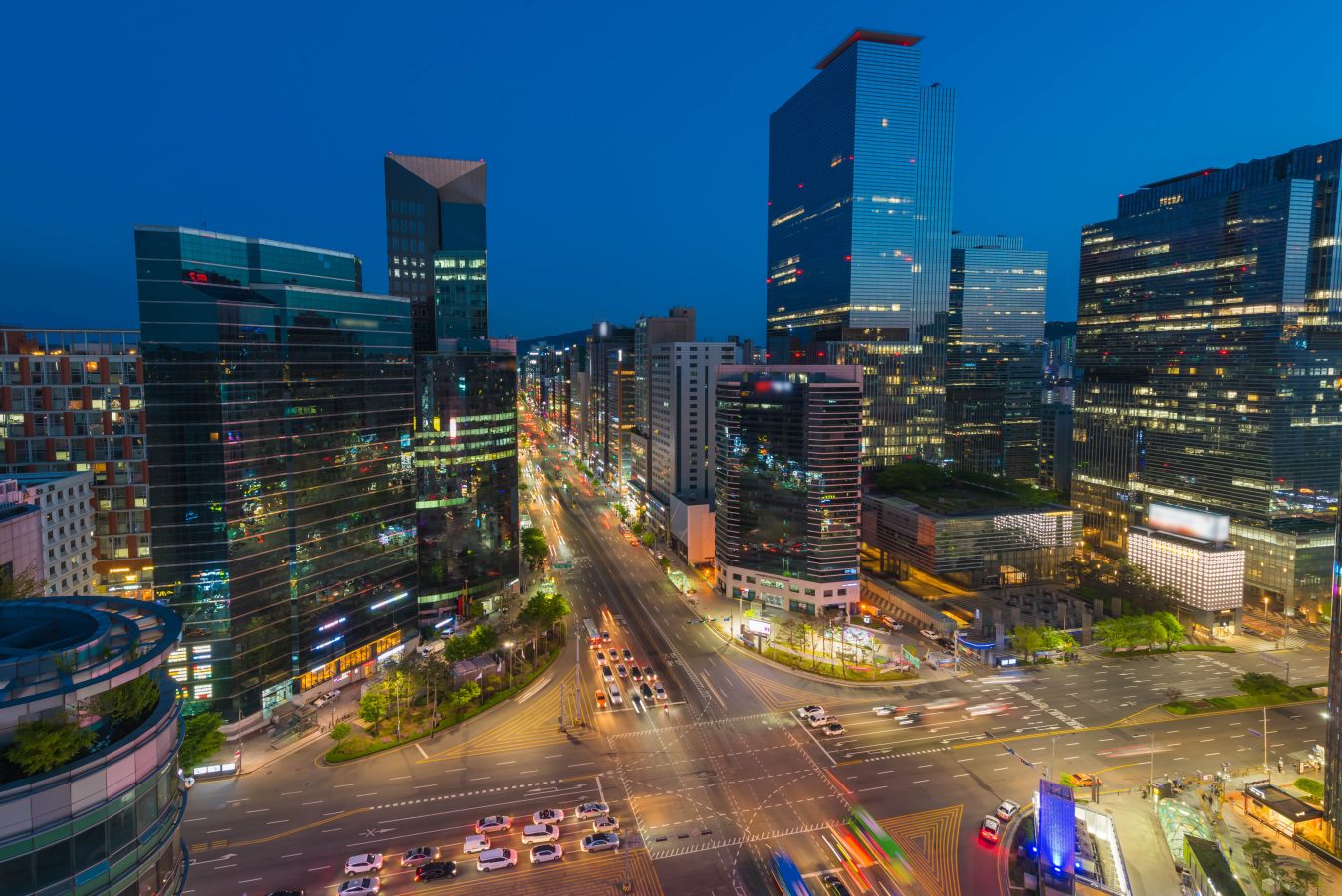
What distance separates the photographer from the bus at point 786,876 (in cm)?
4797

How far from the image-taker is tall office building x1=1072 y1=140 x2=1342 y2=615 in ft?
371

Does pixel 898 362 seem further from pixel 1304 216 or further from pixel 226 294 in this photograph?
pixel 226 294

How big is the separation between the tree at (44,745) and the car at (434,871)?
106 ft

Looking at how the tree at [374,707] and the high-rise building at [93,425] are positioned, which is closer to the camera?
the tree at [374,707]

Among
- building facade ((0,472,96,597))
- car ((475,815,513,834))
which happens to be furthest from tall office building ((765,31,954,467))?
building facade ((0,472,96,597))

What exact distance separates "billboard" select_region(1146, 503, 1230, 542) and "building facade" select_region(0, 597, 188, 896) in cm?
12493

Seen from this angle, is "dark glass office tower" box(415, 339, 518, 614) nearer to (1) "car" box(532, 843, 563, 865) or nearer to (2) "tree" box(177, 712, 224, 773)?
(2) "tree" box(177, 712, 224, 773)

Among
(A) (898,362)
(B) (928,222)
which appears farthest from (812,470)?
(B) (928,222)

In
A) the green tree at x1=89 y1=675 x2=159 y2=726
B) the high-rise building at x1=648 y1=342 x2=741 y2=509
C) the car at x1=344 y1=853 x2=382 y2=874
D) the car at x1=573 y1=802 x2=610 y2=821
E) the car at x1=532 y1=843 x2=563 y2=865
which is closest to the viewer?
the green tree at x1=89 y1=675 x2=159 y2=726

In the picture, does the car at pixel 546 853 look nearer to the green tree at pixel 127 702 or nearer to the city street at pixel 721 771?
the city street at pixel 721 771

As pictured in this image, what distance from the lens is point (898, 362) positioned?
17500cm

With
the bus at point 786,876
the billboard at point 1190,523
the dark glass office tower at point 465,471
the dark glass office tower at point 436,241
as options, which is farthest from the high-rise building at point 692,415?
the bus at point 786,876

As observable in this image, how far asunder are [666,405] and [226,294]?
9886 cm

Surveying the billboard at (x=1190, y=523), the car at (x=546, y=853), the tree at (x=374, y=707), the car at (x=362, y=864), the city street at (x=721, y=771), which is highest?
the billboard at (x=1190, y=523)
